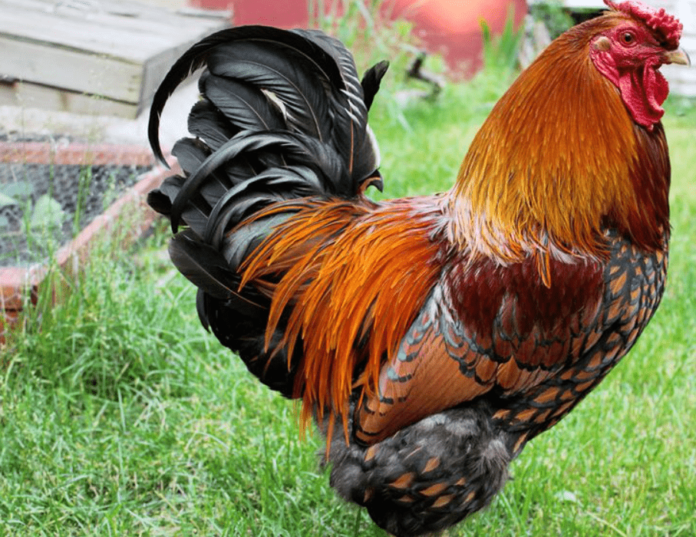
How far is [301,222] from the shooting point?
2662 mm

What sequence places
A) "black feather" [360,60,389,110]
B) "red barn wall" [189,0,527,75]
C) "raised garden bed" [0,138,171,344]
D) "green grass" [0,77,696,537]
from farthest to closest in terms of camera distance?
1. "red barn wall" [189,0,527,75]
2. "raised garden bed" [0,138,171,344]
3. "green grass" [0,77,696,537]
4. "black feather" [360,60,389,110]

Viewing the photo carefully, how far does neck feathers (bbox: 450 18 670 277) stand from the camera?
96.2 inches

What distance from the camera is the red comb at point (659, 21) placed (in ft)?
7.72

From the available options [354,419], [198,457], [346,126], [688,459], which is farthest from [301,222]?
[688,459]

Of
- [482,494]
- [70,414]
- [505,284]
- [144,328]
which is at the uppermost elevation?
[505,284]

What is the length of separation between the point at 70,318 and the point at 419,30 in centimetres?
657

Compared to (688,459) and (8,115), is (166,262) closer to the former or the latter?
(8,115)

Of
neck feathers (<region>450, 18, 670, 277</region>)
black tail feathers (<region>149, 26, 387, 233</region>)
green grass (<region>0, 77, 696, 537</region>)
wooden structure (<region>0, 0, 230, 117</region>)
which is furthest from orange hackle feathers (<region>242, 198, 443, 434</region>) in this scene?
wooden structure (<region>0, 0, 230, 117</region>)

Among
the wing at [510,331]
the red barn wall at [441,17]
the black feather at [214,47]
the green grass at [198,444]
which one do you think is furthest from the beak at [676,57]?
the red barn wall at [441,17]

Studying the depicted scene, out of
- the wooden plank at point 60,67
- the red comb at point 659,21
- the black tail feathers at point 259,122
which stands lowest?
the wooden plank at point 60,67

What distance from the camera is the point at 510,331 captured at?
2449mm

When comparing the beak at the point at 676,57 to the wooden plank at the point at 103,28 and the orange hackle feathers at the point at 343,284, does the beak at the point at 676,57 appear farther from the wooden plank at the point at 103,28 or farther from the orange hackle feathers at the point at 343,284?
the wooden plank at the point at 103,28

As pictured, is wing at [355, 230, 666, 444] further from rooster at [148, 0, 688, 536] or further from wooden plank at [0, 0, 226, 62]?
A: wooden plank at [0, 0, 226, 62]

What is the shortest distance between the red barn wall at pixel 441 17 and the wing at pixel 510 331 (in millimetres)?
6699
